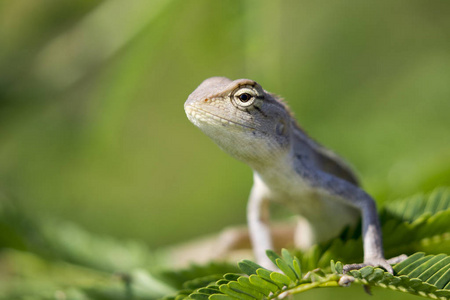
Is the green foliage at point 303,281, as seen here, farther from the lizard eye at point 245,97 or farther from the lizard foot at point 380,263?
the lizard eye at point 245,97

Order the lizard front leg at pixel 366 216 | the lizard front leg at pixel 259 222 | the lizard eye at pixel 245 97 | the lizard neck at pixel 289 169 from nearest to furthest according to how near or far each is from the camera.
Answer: the lizard front leg at pixel 366 216 → the lizard eye at pixel 245 97 → the lizard neck at pixel 289 169 → the lizard front leg at pixel 259 222

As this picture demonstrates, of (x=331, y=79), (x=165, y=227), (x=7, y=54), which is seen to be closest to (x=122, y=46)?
(x=7, y=54)

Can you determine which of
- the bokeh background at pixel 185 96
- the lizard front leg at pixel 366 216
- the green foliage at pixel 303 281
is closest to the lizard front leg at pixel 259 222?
the lizard front leg at pixel 366 216

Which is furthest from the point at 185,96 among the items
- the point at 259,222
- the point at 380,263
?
the point at 380,263

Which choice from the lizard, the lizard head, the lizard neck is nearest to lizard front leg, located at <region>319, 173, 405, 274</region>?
the lizard

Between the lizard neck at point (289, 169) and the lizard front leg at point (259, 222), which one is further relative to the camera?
the lizard front leg at point (259, 222)

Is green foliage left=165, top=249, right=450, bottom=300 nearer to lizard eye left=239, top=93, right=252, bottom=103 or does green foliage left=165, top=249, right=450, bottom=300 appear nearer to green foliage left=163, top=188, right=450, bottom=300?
green foliage left=163, top=188, right=450, bottom=300

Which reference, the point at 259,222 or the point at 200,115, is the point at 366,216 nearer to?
the point at 259,222
